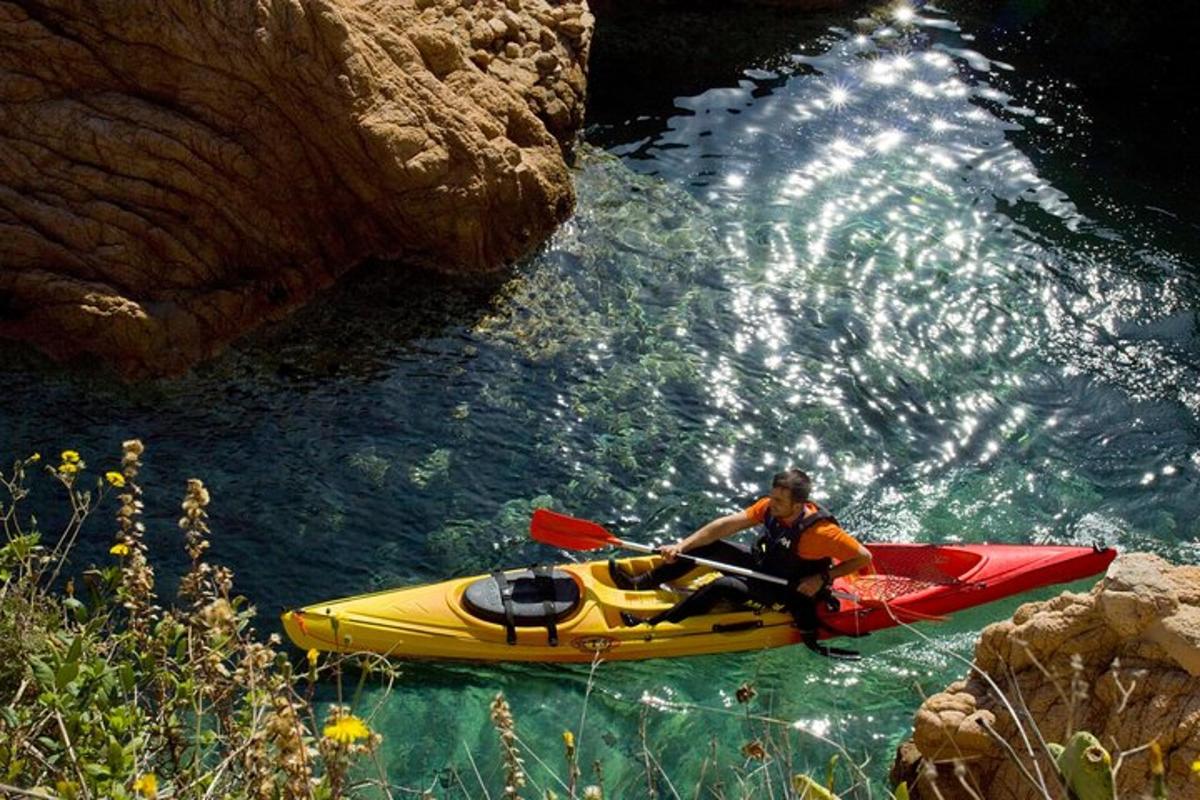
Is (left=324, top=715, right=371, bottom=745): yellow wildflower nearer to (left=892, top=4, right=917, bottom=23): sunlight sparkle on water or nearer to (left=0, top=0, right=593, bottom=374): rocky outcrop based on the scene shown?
(left=0, top=0, right=593, bottom=374): rocky outcrop

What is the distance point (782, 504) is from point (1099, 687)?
7.81 ft

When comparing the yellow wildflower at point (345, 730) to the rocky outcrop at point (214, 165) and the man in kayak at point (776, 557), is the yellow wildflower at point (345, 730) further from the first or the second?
the rocky outcrop at point (214, 165)

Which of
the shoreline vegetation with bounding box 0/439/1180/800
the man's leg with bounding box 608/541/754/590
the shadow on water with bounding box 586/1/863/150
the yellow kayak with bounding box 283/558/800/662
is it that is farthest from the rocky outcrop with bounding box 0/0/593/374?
the shoreline vegetation with bounding box 0/439/1180/800

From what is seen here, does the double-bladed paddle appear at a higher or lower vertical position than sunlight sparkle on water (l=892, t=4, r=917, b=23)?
lower

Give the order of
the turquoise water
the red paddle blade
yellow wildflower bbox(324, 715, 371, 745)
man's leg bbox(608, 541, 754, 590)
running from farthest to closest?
man's leg bbox(608, 541, 754, 590) → the red paddle blade → the turquoise water → yellow wildflower bbox(324, 715, 371, 745)

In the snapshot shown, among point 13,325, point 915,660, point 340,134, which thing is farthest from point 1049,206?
point 13,325

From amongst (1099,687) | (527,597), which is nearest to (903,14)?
(527,597)

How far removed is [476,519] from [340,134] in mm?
3252

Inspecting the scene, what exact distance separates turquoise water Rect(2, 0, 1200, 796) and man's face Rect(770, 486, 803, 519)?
2.78 feet

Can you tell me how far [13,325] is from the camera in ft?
28.7

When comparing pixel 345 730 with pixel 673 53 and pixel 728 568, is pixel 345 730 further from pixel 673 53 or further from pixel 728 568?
pixel 673 53

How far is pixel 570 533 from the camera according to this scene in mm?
7242

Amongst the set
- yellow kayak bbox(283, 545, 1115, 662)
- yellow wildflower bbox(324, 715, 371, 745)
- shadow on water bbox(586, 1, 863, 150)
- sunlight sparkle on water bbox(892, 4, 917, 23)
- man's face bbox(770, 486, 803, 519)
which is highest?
yellow wildflower bbox(324, 715, 371, 745)

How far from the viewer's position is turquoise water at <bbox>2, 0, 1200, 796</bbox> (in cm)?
691
